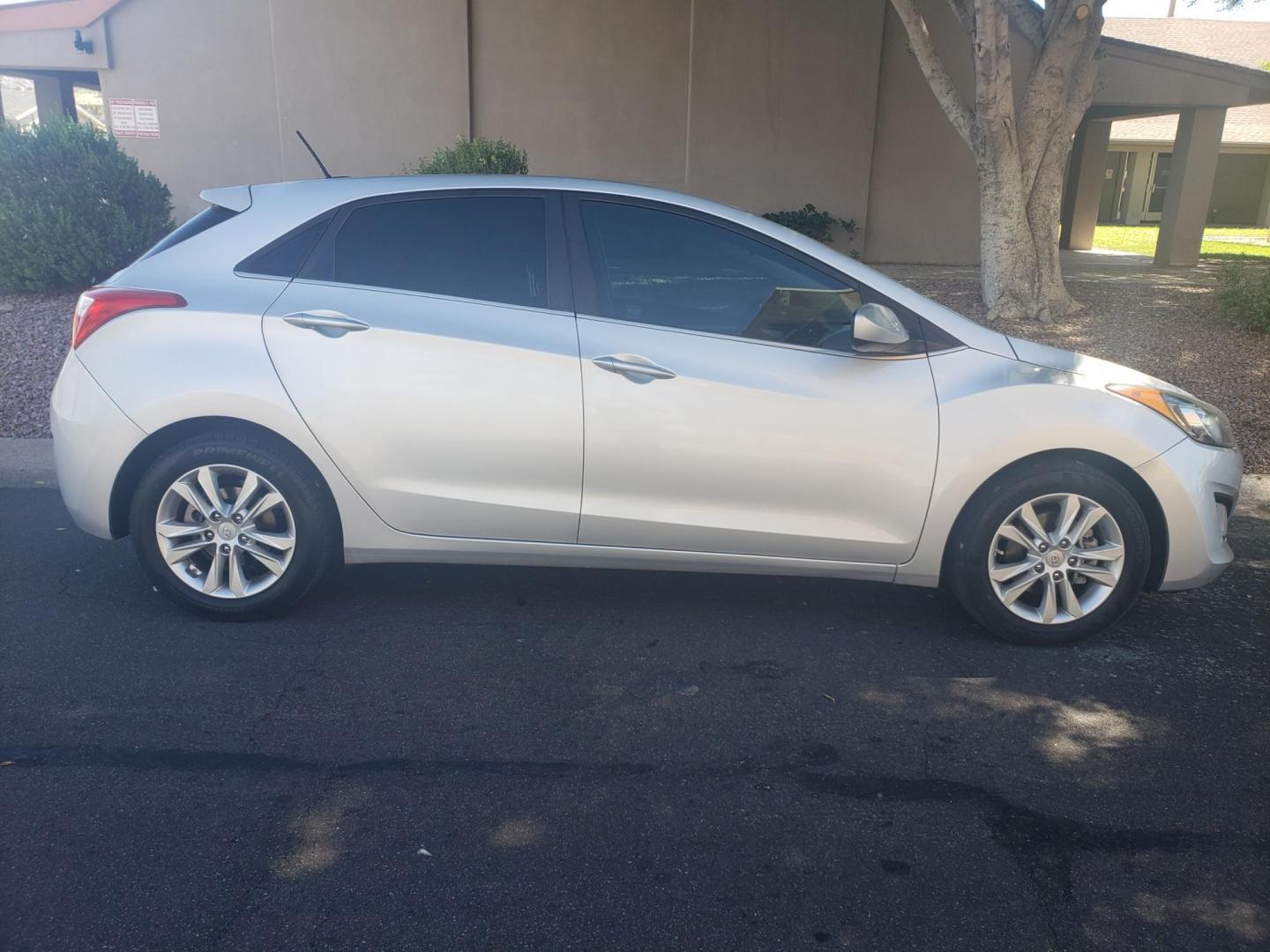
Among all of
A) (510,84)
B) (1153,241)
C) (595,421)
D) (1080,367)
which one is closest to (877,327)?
(1080,367)

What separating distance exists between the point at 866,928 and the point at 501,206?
317 centimetres

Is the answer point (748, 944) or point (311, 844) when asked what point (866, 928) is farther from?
point (311, 844)

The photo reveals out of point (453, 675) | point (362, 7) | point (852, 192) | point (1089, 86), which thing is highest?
point (362, 7)

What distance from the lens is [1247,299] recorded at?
33.2 feet

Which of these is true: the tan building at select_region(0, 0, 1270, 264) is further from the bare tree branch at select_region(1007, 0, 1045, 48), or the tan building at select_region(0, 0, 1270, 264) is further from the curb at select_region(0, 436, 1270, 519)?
the curb at select_region(0, 436, 1270, 519)

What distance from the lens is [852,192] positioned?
1630cm

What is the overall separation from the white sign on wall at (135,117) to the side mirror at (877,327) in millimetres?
14327

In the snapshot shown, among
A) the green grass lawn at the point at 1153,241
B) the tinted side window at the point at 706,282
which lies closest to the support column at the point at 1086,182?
the green grass lawn at the point at 1153,241

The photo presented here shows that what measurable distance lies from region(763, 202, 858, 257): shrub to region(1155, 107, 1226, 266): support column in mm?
4814

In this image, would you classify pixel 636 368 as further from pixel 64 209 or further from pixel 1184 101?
pixel 1184 101

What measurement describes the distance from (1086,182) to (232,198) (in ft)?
64.7

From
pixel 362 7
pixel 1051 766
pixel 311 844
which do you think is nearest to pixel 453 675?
pixel 311 844

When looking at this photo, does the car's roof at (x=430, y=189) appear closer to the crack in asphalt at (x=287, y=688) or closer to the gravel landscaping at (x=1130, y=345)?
the crack in asphalt at (x=287, y=688)

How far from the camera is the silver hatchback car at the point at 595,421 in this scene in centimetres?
435
